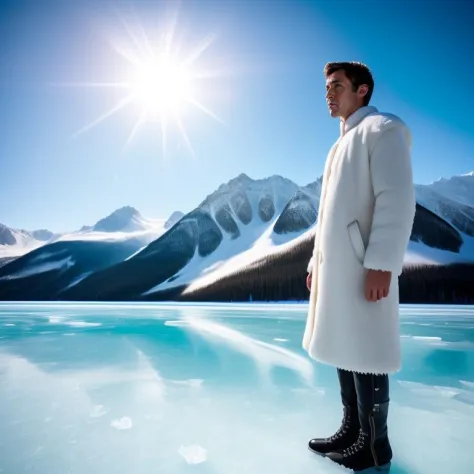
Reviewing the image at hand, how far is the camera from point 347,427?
217 cm

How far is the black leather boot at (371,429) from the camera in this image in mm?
1900

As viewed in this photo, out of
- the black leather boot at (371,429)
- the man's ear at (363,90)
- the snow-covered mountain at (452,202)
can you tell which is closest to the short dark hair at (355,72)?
the man's ear at (363,90)

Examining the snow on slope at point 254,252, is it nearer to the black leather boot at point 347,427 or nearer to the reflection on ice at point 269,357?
the reflection on ice at point 269,357

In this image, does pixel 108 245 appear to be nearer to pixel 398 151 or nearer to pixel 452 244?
pixel 452 244

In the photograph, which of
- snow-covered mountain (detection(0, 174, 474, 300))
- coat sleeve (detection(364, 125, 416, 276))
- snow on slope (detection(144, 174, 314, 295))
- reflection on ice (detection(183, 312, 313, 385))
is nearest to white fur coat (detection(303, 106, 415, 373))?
coat sleeve (detection(364, 125, 416, 276))

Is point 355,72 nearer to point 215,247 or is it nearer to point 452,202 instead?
point 215,247

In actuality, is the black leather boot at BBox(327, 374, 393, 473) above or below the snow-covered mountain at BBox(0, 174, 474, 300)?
below

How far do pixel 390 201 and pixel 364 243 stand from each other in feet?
0.88

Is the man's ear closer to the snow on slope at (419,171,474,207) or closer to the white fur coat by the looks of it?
the white fur coat

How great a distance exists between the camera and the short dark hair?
87.7 inches

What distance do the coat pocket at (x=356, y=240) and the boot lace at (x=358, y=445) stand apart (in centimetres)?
101

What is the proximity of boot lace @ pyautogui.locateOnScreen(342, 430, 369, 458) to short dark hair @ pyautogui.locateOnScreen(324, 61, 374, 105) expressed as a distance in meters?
2.08

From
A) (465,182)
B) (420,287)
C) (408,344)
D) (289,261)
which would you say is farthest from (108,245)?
(465,182)

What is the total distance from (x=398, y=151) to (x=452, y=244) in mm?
105371
